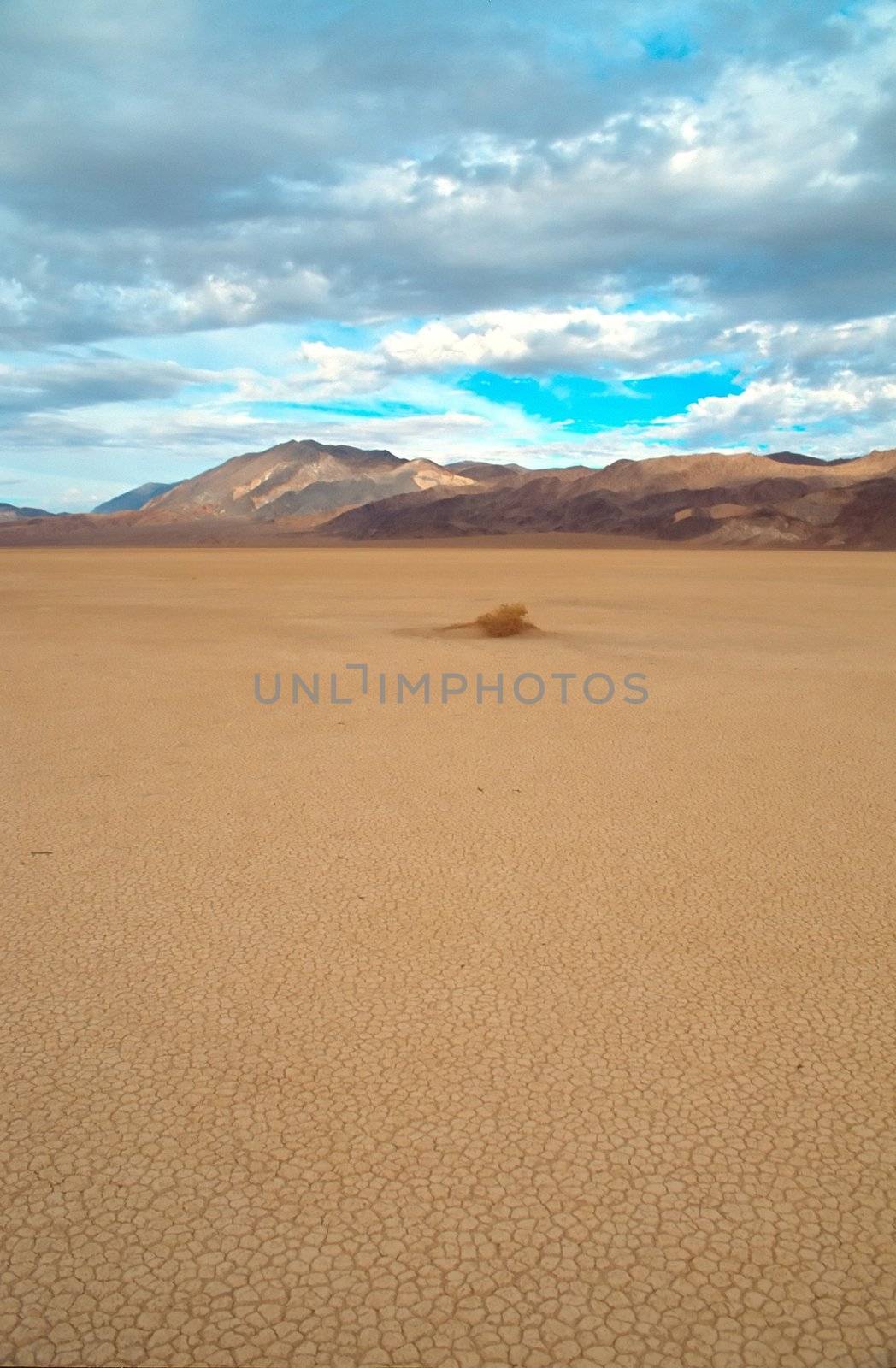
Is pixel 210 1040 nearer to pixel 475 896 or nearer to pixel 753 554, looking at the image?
pixel 475 896

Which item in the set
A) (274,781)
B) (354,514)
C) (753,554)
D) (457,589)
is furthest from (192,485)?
(274,781)

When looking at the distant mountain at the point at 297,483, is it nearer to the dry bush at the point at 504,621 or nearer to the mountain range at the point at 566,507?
the mountain range at the point at 566,507

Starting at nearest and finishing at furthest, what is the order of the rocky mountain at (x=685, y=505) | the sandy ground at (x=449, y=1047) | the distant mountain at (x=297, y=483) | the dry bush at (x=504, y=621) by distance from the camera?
the sandy ground at (x=449, y=1047) < the dry bush at (x=504, y=621) < the rocky mountain at (x=685, y=505) < the distant mountain at (x=297, y=483)

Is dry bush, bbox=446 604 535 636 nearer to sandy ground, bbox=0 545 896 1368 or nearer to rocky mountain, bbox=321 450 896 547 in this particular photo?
sandy ground, bbox=0 545 896 1368

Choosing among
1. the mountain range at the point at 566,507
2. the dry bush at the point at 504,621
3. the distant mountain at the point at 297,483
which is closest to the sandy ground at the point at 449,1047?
the dry bush at the point at 504,621

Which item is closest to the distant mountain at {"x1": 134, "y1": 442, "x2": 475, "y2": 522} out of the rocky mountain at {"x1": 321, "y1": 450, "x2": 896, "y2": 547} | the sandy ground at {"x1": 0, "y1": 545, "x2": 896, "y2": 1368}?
the rocky mountain at {"x1": 321, "y1": 450, "x2": 896, "y2": 547}

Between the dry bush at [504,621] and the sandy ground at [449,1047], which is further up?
the dry bush at [504,621]

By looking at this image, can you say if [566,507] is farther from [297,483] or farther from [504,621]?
[297,483]
